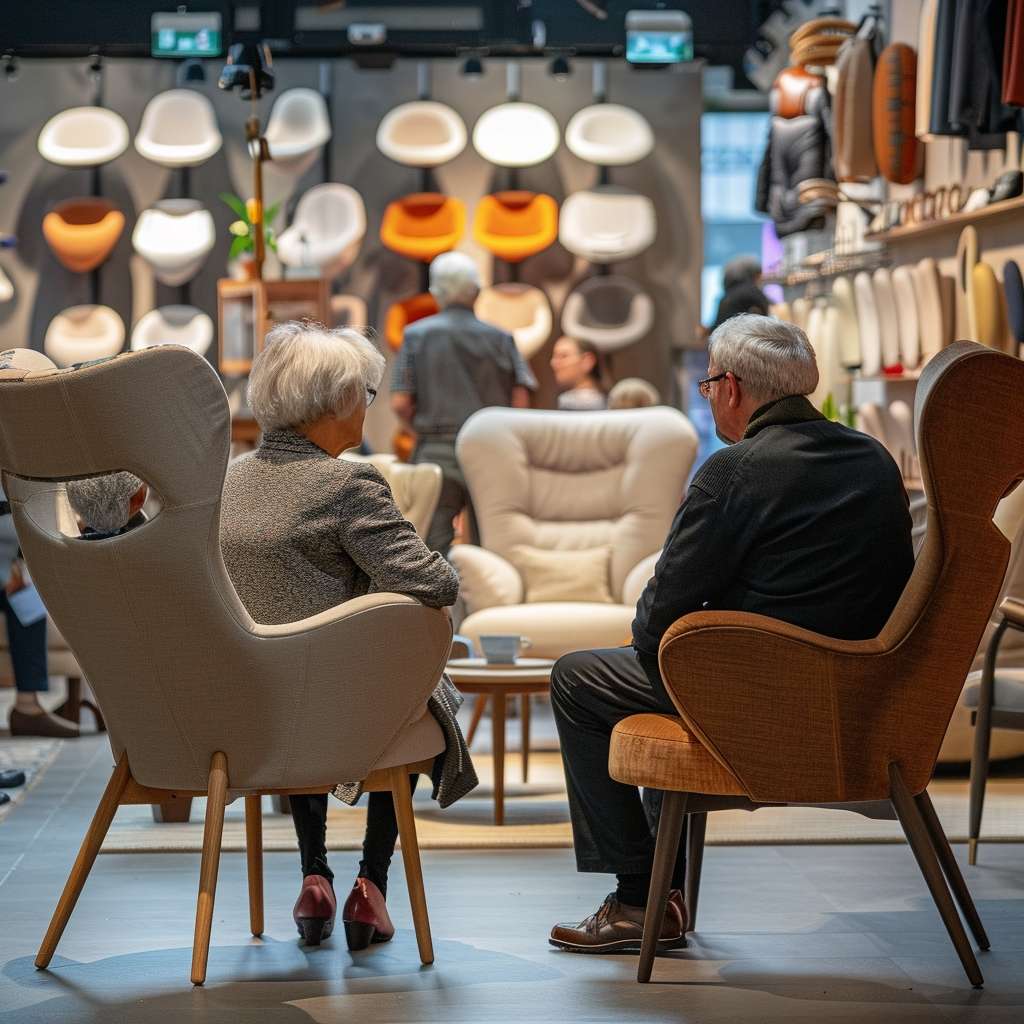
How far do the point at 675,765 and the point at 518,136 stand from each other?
7.00 meters

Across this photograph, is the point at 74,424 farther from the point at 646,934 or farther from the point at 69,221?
the point at 69,221

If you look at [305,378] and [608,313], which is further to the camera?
[608,313]

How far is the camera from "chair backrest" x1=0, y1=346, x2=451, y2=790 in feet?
8.95

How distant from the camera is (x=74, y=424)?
2744 millimetres

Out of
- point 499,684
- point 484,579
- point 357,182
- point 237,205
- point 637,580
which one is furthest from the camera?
point 357,182

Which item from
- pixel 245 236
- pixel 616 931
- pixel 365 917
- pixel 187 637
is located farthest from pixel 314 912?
pixel 245 236

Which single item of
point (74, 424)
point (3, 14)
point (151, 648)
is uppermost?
point (3, 14)

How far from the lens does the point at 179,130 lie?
31.1 ft

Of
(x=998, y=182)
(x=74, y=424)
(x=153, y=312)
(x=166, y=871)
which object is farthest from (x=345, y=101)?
(x=74, y=424)

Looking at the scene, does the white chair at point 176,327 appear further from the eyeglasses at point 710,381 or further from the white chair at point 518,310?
the eyeglasses at point 710,381

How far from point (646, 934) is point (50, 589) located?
1176 mm

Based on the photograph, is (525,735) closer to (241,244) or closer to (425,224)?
(241,244)

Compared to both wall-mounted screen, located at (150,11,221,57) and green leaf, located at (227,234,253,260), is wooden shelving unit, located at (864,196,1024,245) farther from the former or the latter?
wall-mounted screen, located at (150,11,221,57)

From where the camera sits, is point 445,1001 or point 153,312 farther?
point 153,312
